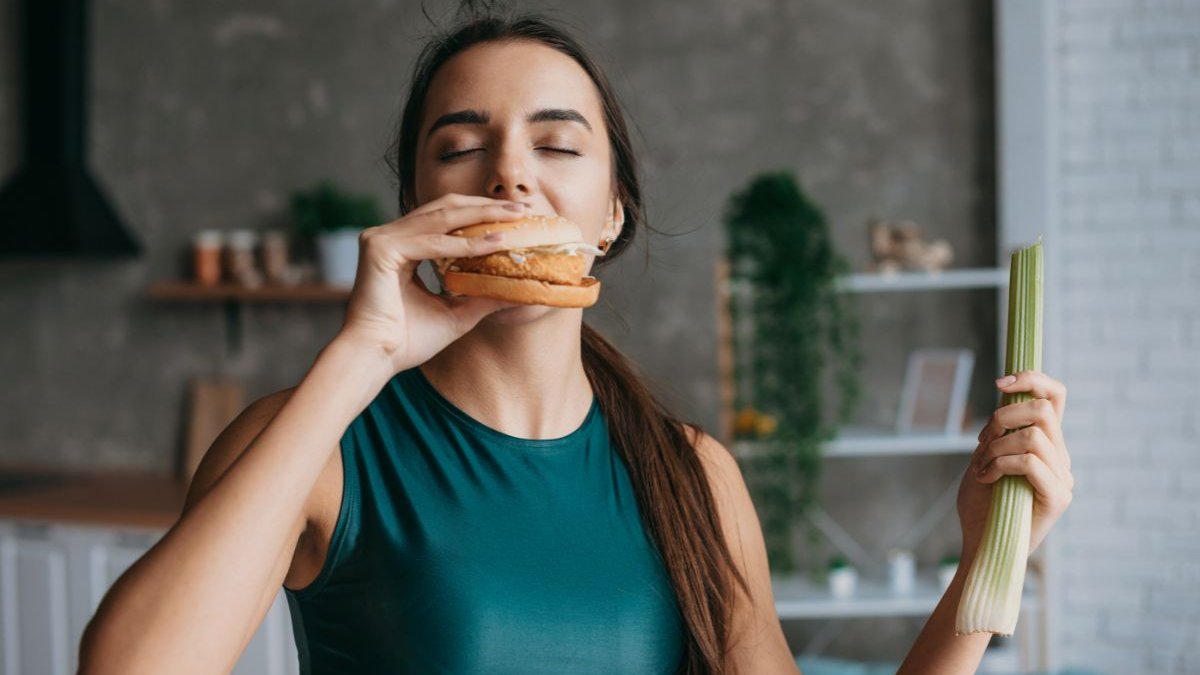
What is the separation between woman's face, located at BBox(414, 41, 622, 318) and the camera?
133cm

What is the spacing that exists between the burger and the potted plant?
10.6 ft

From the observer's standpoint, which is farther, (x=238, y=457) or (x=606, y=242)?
(x=606, y=242)

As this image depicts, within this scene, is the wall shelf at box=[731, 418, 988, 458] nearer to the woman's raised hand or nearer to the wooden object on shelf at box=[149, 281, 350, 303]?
the wooden object on shelf at box=[149, 281, 350, 303]

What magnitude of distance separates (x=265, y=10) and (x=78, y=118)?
928mm

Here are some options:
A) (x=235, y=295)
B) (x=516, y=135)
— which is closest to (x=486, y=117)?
(x=516, y=135)

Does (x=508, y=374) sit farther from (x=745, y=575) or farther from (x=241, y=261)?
(x=241, y=261)

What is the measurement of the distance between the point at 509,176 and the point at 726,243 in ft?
10.4

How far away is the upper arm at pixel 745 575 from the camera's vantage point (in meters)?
1.49

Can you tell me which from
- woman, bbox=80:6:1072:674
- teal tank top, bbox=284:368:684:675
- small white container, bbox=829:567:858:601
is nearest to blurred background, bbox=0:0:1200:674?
small white container, bbox=829:567:858:601

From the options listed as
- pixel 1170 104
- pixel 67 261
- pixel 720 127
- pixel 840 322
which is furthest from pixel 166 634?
pixel 67 261

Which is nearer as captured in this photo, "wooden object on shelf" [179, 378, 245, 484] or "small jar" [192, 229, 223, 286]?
"small jar" [192, 229, 223, 286]

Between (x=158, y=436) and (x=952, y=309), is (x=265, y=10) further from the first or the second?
(x=952, y=309)

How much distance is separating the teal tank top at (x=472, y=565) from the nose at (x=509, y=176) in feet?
0.90

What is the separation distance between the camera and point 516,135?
1.33m
